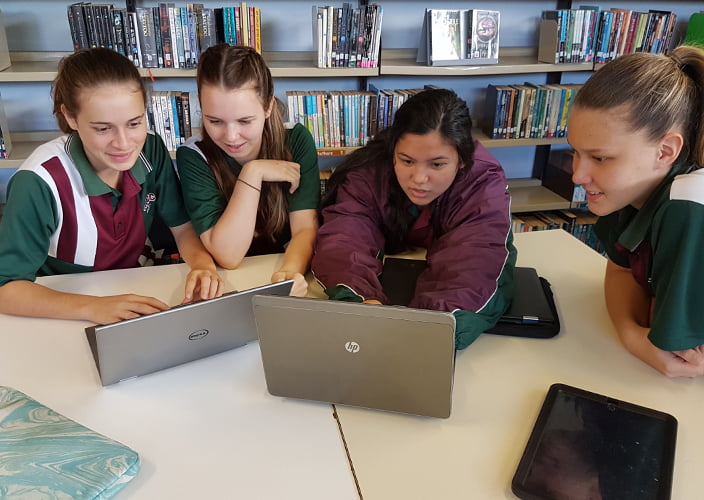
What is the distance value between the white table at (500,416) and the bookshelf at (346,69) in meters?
1.66

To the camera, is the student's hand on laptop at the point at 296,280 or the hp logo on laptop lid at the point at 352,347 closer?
the hp logo on laptop lid at the point at 352,347

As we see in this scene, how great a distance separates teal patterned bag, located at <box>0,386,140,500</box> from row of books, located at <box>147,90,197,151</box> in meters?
1.73

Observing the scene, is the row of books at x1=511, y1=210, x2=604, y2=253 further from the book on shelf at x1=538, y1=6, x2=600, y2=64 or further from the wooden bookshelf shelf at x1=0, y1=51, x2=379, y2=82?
the wooden bookshelf shelf at x1=0, y1=51, x2=379, y2=82

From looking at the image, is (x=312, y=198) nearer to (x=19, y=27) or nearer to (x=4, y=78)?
(x=4, y=78)

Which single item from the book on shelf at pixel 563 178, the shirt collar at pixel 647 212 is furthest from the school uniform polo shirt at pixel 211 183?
the book on shelf at pixel 563 178

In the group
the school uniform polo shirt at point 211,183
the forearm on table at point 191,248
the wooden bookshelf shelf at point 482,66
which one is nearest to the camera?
the forearm on table at point 191,248

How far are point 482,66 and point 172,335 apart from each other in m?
2.08

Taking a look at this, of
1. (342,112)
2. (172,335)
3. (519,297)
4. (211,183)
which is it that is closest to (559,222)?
A: (342,112)

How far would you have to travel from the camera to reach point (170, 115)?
7.88ft

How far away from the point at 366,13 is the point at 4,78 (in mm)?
1453

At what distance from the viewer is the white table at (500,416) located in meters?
0.76

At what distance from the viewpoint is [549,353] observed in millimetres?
1027

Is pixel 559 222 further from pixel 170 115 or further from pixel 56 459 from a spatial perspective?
pixel 56 459

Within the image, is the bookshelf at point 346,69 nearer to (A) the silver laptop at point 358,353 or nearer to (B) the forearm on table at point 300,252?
(B) the forearm on table at point 300,252
